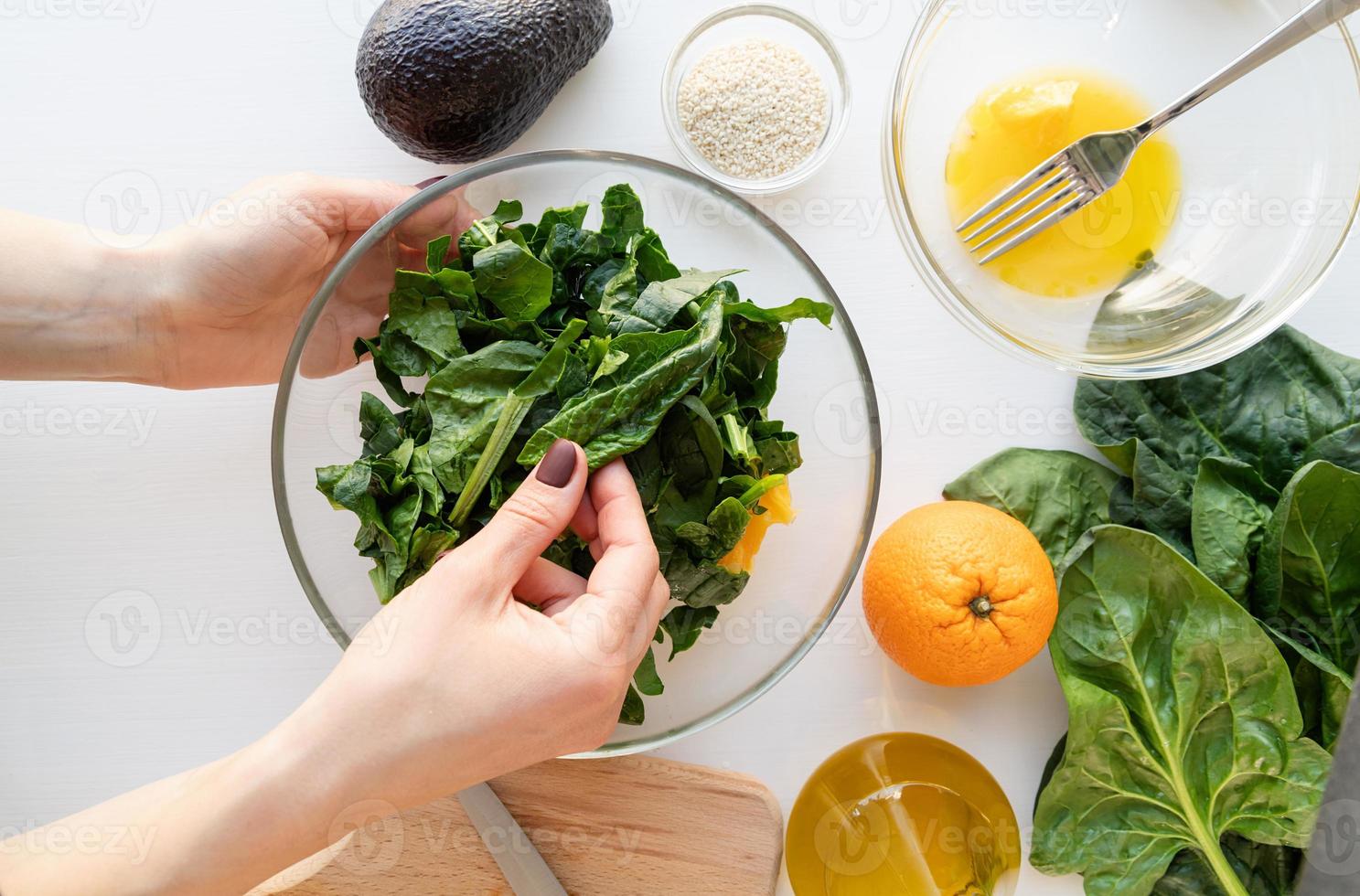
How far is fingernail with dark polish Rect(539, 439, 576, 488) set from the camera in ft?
3.05

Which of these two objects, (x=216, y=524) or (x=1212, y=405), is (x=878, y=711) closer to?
(x=1212, y=405)

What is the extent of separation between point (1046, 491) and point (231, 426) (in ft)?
3.79

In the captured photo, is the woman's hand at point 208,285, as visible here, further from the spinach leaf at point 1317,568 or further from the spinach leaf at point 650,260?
the spinach leaf at point 1317,568

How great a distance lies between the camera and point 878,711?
136cm

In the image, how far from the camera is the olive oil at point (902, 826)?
1260 mm

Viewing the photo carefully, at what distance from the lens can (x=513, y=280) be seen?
1.05 meters

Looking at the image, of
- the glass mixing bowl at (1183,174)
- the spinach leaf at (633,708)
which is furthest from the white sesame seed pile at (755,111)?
the spinach leaf at (633,708)

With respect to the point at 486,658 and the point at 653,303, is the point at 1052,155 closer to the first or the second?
the point at 653,303

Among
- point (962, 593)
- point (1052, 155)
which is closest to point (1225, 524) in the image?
point (962, 593)

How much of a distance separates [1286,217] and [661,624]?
97 cm

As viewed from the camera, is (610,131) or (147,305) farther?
(610,131)

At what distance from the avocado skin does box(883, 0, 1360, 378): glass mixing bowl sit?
0.45 metres

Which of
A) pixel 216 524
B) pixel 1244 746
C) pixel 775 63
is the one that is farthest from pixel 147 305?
pixel 1244 746

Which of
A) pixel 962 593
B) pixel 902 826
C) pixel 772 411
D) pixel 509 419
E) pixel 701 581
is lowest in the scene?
pixel 902 826
